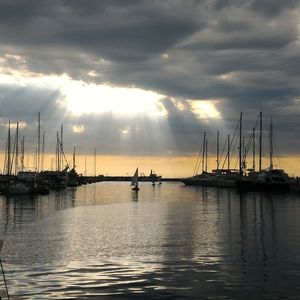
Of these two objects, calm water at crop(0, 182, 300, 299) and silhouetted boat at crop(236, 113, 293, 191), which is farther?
silhouetted boat at crop(236, 113, 293, 191)

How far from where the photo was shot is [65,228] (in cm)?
4628

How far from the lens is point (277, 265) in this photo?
2733cm

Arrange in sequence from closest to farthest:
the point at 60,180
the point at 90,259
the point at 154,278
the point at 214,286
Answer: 1. the point at 214,286
2. the point at 154,278
3. the point at 90,259
4. the point at 60,180

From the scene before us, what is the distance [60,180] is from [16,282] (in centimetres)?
13086

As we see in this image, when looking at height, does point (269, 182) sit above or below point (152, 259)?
above

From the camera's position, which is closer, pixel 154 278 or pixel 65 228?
pixel 154 278

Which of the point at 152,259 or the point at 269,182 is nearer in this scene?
the point at 152,259

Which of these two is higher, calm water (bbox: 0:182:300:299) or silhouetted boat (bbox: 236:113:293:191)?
silhouetted boat (bbox: 236:113:293:191)

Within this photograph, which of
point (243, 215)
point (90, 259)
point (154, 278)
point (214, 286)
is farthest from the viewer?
point (243, 215)

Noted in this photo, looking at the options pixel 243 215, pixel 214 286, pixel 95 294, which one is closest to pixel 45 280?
pixel 95 294

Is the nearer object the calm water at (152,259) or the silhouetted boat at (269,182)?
the calm water at (152,259)

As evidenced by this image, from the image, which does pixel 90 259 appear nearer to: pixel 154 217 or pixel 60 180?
pixel 154 217

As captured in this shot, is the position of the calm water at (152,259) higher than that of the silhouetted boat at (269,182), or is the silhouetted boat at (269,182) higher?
the silhouetted boat at (269,182)

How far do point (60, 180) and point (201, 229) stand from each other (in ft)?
368
